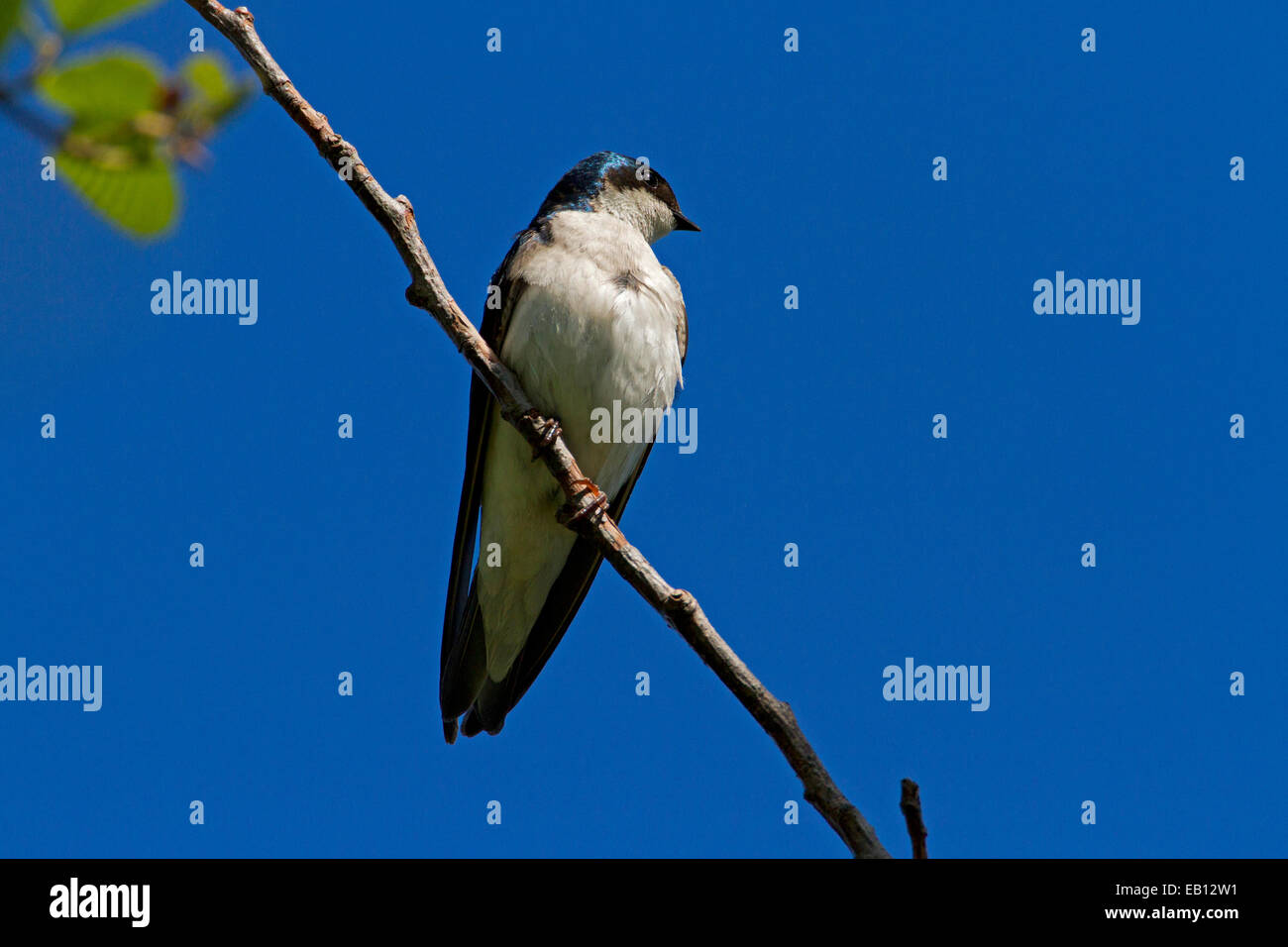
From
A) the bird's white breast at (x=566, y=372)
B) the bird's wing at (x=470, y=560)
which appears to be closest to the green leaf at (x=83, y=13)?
the bird's white breast at (x=566, y=372)

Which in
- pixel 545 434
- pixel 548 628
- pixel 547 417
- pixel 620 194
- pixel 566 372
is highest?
pixel 620 194

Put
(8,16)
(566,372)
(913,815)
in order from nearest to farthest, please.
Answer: (8,16) < (913,815) < (566,372)

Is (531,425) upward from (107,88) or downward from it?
upward

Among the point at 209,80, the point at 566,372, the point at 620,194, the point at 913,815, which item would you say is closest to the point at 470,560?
the point at 566,372

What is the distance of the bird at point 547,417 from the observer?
695 cm

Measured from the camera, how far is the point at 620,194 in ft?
27.5

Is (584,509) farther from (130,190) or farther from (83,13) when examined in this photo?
(83,13)

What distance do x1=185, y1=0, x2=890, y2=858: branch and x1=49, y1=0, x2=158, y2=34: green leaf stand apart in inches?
111

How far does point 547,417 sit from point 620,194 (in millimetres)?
2082

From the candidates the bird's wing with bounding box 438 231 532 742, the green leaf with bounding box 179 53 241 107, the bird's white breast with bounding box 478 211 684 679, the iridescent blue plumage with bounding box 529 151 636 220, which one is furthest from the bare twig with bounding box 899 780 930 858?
the iridescent blue plumage with bounding box 529 151 636 220

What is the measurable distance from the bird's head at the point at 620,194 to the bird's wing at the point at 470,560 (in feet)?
2.71

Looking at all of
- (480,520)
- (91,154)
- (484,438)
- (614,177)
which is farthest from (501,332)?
(91,154)

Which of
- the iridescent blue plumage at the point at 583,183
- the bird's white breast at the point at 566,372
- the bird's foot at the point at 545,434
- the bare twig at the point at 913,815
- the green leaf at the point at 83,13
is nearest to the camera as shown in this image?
the green leaf at the point at 83,13

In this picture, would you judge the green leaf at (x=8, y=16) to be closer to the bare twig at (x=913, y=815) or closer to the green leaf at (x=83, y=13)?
the green leaf at (x=83, y=13)
